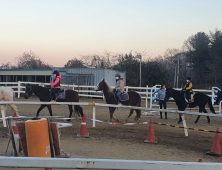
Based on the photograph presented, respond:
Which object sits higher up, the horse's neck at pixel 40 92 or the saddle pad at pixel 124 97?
the horse's neck at pixel 40 92

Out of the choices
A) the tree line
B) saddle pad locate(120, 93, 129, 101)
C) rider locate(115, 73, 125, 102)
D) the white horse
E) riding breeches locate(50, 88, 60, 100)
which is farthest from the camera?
the tree line

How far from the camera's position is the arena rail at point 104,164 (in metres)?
2.34

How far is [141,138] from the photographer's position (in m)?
9.31

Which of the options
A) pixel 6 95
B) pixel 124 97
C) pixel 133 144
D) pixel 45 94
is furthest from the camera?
pixel 124 97

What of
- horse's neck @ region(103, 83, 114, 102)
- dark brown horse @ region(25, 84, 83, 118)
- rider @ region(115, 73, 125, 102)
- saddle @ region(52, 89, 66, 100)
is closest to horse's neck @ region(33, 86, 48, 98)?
dark brown horse @ region(25, 84, 83, 118)

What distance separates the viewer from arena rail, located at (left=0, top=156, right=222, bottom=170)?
2336mm

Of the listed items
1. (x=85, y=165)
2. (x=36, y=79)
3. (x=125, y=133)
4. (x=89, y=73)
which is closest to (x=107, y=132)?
(x=125, y=133)

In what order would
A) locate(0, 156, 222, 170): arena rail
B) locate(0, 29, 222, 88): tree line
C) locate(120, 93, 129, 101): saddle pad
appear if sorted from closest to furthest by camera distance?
1. locate(0, 156, 222, 170): arena rail
2. locate(120, 93, 129, 101): saddle pad
3. locate(0, 29, 222, 88): tree line

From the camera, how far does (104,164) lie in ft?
7.86

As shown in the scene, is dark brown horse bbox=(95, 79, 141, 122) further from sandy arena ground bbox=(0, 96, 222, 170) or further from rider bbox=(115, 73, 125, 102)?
sandy arena ground bbox=(0, 96, 222, 170)

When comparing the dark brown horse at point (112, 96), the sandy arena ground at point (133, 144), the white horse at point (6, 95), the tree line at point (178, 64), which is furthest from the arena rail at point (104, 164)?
the tree line at point (178, 64)

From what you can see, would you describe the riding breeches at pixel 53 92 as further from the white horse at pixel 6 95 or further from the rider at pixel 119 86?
the rider at pixel 119 86

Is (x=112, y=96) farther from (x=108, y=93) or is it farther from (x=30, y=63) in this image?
(x=30, y=63)

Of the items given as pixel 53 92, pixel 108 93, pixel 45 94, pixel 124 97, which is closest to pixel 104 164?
pixel 108 93
